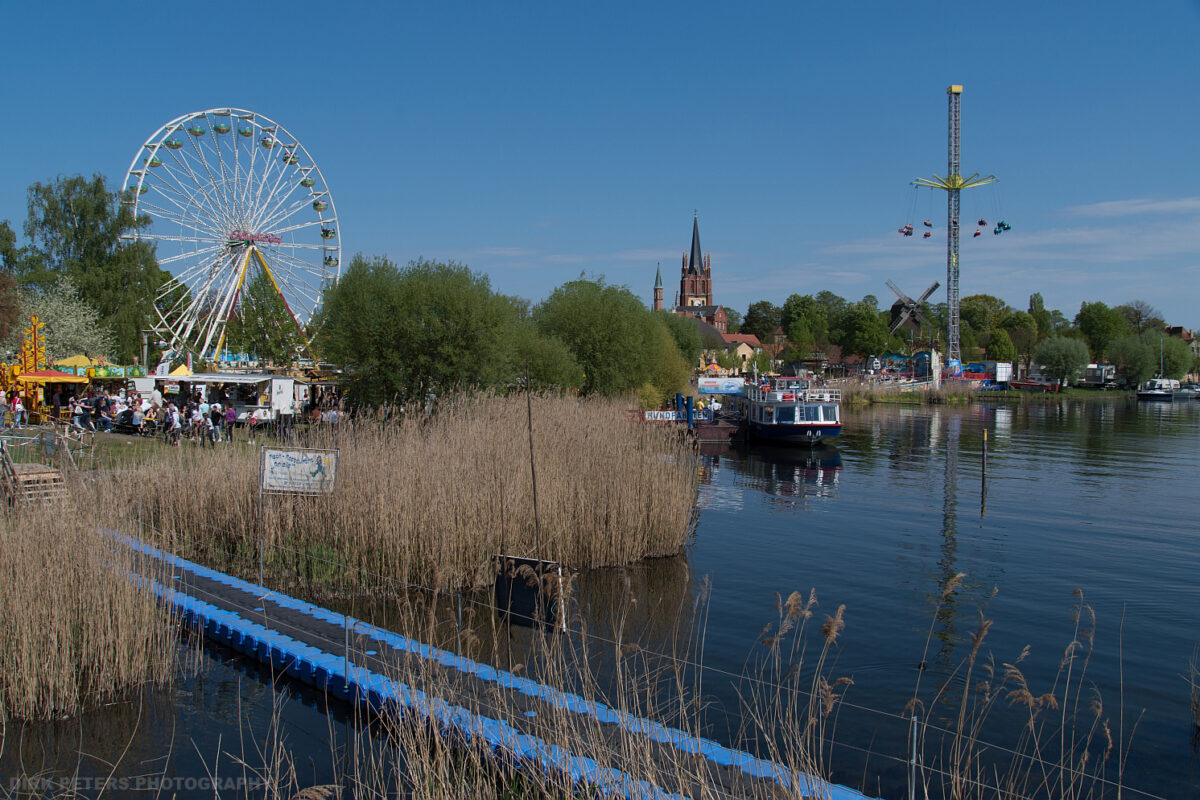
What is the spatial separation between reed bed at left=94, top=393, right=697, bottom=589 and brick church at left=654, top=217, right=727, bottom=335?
512 ft

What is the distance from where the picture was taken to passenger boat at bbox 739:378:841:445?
1761 inches

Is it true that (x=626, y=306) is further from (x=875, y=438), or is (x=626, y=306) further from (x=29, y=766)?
(x=29, y=766)

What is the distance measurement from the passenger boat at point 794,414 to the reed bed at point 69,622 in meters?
38.1

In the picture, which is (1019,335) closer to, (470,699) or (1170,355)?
(1170,355)

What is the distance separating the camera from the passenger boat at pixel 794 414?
44719 mm

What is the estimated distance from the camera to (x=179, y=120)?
4156cm

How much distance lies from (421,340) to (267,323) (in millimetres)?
33230

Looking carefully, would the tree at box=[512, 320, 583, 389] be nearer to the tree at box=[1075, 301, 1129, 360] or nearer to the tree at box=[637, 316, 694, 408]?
the tree at box=[637, 316, 694, 408]

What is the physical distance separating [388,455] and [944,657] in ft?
30.5

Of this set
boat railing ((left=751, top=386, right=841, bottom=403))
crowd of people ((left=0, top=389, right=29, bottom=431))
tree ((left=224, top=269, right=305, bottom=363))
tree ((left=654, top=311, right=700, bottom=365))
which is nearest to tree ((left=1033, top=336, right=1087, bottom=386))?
tree ((left=654, top=311, right=700, bottom=365))

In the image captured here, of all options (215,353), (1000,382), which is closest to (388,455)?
(215,353)

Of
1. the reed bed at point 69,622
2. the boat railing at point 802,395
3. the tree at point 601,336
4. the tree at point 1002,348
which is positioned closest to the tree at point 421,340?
the tree at point 601,336

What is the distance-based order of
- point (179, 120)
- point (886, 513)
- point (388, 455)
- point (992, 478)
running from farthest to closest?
point (179, 120) → point (992, 478) → point (886, 513) → point (388, 455)

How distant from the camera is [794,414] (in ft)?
151
